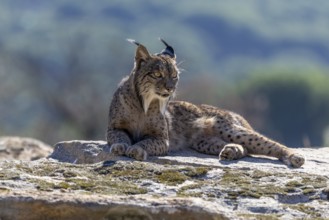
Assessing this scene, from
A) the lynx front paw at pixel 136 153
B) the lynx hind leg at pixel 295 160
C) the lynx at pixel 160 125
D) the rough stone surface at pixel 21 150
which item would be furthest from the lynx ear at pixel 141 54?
the rough stone surface at pixel 21 150

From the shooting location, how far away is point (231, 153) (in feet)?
38.2

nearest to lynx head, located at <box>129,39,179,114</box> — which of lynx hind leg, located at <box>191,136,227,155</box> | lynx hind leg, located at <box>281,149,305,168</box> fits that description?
lynx hind leg, located at <box>191,136,227,155</box>

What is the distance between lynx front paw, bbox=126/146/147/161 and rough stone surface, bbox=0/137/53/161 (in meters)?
3.06

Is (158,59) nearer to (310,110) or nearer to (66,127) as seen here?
(66,127)

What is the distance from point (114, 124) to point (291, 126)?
222ft

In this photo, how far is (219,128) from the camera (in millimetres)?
13148

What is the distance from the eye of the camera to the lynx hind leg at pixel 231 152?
38.1 ft

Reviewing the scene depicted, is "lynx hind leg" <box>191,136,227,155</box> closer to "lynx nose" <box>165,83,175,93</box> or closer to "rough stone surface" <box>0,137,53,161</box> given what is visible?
"lynx nose" <box>165,83,175,93</box>

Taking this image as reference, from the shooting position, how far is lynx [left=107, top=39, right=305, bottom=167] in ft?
39.7

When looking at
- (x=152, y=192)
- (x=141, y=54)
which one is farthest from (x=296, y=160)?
(x=152, y=192)

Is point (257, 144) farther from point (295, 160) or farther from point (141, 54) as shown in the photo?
point (141, 54)

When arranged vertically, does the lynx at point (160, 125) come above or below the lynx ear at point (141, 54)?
below

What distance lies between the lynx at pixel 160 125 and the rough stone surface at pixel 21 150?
1.95 m

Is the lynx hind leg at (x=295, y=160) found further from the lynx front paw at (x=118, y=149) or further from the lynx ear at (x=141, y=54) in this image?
the lynx ear at (x=141, y=54)
